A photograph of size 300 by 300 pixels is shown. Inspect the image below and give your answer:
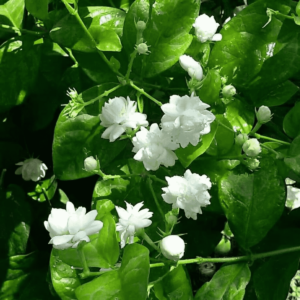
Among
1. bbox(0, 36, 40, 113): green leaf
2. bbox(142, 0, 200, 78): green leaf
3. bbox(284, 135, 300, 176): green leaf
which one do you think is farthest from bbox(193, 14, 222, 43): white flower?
bbox(0, 36, 40, 113): green leaf

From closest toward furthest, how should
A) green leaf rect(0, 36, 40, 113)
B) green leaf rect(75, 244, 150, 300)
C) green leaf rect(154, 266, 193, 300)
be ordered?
1. green leaf rect(75, 244, 150, 300)
2. green leaf rect(154, 266, 193, 300)
3. green leaf rect(0, 36, 40, 113)

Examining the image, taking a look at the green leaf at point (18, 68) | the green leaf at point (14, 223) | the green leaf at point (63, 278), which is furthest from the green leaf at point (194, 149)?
the green leaf at point (14, 223)

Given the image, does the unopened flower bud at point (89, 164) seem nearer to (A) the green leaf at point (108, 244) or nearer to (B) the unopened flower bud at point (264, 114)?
(A) the green leaf at point (108, 244)

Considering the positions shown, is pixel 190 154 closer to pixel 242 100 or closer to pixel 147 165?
pixel 147 165

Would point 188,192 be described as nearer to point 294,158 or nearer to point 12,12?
point 294,158

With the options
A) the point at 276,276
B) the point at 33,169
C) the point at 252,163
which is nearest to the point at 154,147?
the point at 252,163

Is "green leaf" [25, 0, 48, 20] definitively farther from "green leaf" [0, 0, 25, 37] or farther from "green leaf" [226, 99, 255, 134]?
"green leaf" [226, 99, 255, 134]
